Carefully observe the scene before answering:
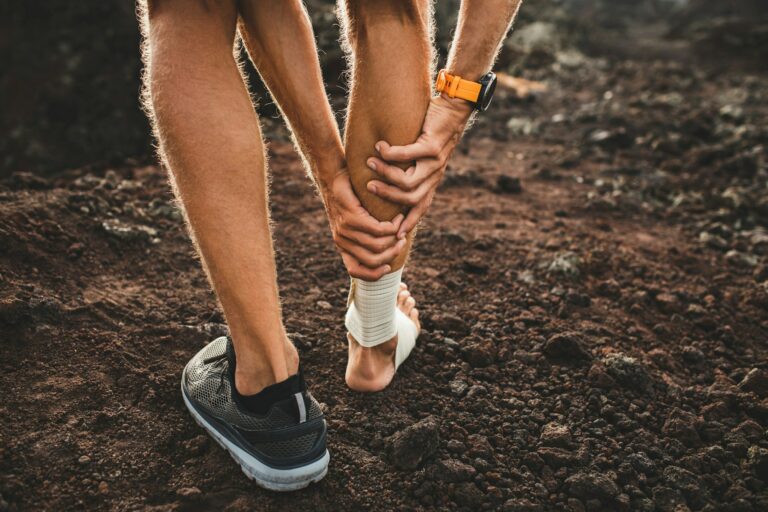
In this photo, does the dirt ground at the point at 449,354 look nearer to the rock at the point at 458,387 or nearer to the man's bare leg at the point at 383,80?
the rock at the point at 458,387

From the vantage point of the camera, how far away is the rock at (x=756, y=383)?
80.4 inches

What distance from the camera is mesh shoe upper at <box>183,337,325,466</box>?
4.90 feet

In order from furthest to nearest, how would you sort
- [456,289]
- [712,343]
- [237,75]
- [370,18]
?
1. [456,289]
2. [712,343]
3. [370,18]
4. [237,75]

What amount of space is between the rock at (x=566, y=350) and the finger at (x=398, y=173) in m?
0.92

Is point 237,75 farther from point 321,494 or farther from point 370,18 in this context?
point 321,494

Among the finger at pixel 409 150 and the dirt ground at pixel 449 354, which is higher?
the finger at pixel 409 150

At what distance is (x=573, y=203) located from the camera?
12.3 feet

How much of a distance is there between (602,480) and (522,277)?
1230mm

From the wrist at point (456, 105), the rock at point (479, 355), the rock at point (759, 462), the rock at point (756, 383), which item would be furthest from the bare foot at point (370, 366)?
the rock at point (756, 383)

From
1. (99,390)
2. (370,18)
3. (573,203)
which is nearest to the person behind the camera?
(370,18)

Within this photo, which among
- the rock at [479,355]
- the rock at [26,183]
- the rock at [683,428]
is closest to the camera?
the rock at [683,428]

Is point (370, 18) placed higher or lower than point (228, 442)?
higher

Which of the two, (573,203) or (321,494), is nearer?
(321,494)

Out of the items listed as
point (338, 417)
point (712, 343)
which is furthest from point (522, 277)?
point (338, 417)
